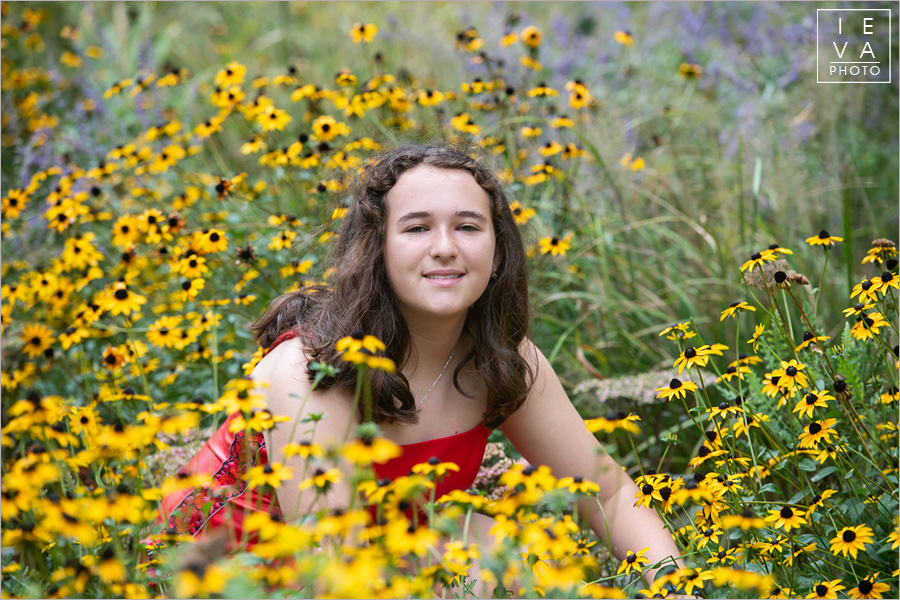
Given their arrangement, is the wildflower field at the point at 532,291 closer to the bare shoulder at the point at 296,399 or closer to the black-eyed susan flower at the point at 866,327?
the black-eyed susan flower at the point at 866,327

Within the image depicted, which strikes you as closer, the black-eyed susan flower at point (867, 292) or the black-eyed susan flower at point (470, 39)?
the black-eyed susan flower at point (867, 292)

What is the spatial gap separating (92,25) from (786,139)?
469cm

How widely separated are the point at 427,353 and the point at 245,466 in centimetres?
55

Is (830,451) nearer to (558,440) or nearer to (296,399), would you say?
(558,440)

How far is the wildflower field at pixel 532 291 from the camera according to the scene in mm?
1307

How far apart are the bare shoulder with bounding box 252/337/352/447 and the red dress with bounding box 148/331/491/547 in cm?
8

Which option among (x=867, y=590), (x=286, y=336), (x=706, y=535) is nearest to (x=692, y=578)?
(x=706, y=535)

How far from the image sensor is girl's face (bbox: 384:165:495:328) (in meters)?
Result: 1.99

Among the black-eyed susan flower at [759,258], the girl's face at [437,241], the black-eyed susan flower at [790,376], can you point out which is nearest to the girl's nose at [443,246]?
the girl's face at [437,241]

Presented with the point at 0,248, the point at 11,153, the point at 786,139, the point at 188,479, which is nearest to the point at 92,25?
the point at 11,153

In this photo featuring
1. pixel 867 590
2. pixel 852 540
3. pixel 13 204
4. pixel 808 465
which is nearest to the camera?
pixel 867 590

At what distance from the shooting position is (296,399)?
6.33 feet

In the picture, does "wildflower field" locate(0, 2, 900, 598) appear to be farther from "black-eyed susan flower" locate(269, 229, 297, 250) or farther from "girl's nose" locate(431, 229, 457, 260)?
"girl's nose" locate(431, 229, 457, 260)

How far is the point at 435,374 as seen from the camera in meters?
2.25
